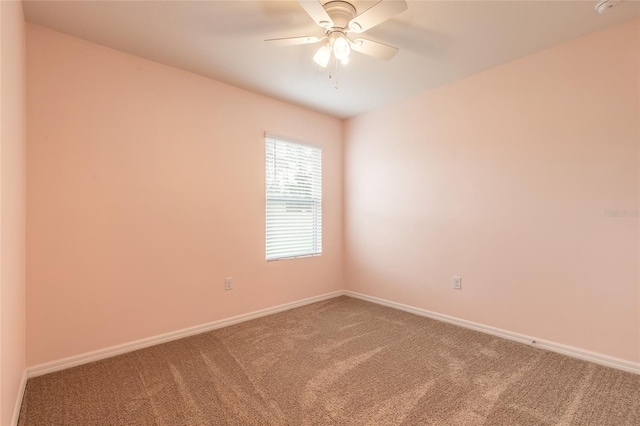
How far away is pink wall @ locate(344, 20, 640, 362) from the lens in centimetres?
232

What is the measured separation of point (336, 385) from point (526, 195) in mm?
2249

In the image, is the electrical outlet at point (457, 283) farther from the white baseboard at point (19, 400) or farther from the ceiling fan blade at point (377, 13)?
the white baseboard at point (19, 400)

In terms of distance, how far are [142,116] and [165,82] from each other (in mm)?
396

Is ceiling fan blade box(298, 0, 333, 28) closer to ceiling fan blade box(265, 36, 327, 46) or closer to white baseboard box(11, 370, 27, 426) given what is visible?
ceiling fan blade box(265, 36, 327, 46)

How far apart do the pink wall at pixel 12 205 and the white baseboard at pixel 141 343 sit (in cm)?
19

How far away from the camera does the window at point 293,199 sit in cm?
362

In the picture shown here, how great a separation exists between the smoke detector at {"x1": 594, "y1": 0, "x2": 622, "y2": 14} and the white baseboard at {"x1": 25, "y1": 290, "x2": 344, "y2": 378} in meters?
3.68

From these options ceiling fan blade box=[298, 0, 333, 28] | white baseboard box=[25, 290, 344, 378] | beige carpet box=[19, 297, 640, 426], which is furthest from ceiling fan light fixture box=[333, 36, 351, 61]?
white baseboard box=[25, 290, 344, 378]

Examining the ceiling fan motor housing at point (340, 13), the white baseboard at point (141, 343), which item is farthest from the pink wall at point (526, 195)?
the ceiling fan motor housing at point (340, 13)

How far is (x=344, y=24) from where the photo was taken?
2.07 meters

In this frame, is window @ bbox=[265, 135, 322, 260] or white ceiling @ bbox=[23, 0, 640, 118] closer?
white ceiling @ bbox=[23, 0, 640, 118]

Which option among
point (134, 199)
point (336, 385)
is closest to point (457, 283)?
point (336, 385)

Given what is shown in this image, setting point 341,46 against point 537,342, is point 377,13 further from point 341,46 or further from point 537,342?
point 537,342

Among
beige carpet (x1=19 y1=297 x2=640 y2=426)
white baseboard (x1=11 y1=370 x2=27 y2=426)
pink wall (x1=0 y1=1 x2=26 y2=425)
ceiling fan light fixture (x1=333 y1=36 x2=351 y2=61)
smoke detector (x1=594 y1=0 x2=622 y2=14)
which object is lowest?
beige carpet (x1=19 y1=297 x2=640 y2=426)
